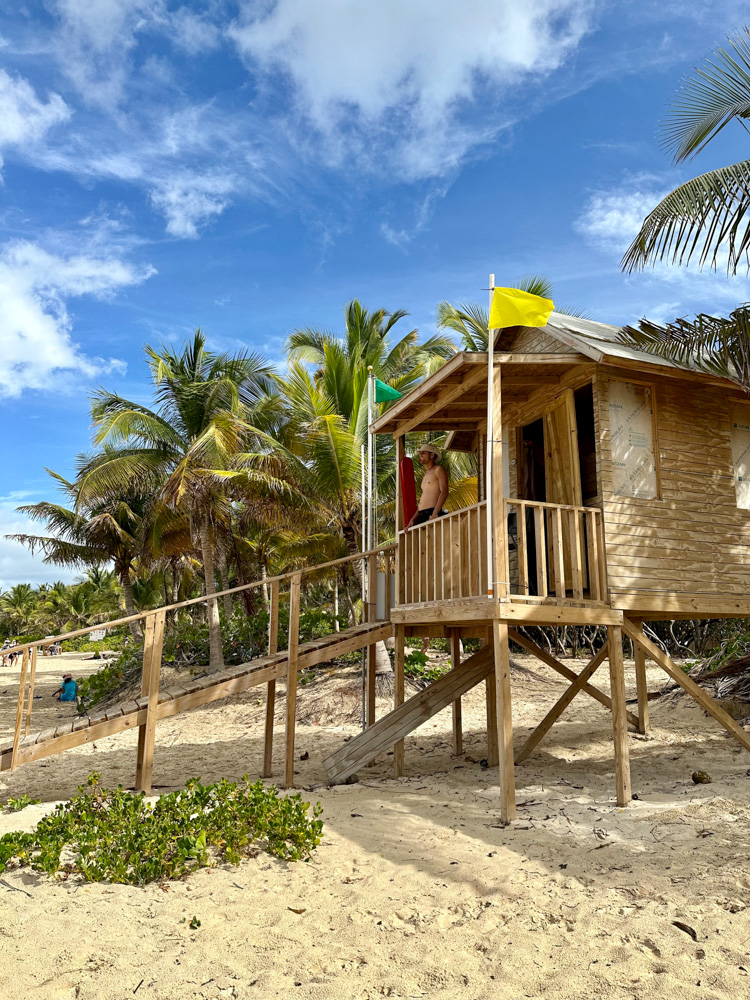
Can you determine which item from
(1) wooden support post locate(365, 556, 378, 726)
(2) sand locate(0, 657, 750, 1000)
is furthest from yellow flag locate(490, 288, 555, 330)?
(2) sand locate(0, 657, 750, 1000)

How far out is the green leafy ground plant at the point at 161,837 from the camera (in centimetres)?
633

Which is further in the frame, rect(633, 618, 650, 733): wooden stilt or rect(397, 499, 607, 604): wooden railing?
rect(633, 618, 650, 733): wooden stilt

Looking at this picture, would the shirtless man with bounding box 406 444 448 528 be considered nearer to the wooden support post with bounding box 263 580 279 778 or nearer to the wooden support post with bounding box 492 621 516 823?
the wooden support post with bounding box 263 580 279 778

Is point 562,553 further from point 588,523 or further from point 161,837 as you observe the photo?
point 161,837

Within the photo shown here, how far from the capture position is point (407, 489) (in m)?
11.6

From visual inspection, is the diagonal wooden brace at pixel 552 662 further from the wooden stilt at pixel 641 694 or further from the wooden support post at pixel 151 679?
the wooden support post at pixel 151 679

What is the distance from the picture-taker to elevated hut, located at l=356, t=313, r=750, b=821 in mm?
8617

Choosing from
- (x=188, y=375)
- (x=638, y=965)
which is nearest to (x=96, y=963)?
(x=638, y=965)

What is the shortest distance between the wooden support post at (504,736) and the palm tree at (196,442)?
37.5 feet

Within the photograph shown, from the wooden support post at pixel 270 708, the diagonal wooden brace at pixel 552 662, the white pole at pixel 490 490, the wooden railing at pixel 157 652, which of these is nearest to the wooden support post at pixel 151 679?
the wooden railing at pixel 157 652

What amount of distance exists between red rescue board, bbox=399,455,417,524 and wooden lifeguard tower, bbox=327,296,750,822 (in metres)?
0.37

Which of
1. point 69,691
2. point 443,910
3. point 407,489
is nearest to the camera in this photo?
point 443,910

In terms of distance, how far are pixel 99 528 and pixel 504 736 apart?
23.0 meters

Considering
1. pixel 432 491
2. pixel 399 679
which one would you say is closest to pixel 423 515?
pixel 432 491
